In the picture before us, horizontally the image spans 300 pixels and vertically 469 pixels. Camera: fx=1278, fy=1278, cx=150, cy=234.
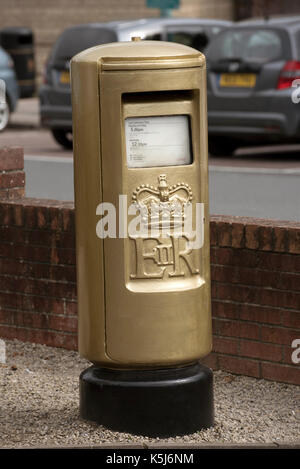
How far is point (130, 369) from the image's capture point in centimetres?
552

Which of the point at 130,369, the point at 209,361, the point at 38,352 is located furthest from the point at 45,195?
the point at 130,369

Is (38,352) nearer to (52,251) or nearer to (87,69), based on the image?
(52,251)

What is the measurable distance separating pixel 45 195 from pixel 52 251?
191 inches

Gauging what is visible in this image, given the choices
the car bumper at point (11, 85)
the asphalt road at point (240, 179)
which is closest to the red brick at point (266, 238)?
the asphalt road at point (240, 179)

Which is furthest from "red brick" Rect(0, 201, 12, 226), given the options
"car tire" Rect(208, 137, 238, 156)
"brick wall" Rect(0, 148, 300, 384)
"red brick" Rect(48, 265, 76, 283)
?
"car tire" Rect(208, 137, 238, 156)

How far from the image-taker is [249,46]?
50.3 ft

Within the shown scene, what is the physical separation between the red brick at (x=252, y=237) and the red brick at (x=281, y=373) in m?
0.61

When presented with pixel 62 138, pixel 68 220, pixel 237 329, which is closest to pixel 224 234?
pixel 237 329

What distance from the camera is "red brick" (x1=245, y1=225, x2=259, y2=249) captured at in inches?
251

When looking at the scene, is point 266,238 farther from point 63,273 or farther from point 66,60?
point 66,60

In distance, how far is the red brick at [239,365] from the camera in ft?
21.4

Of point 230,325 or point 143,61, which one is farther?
point 230,325

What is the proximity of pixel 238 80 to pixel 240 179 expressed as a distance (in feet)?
7.39

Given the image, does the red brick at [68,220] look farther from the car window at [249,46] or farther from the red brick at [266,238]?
the car window at [249,46]
